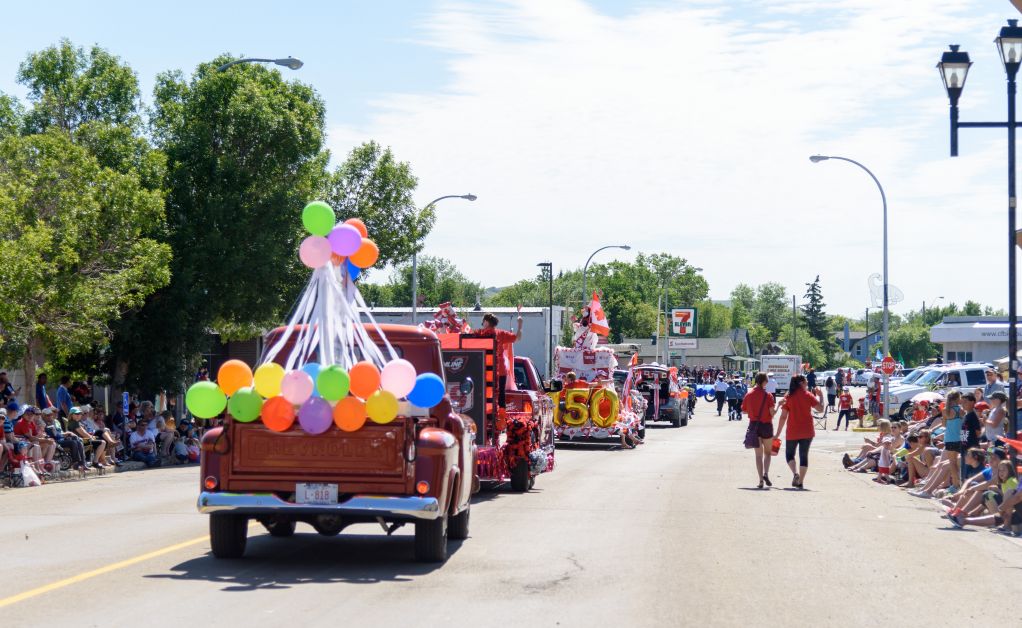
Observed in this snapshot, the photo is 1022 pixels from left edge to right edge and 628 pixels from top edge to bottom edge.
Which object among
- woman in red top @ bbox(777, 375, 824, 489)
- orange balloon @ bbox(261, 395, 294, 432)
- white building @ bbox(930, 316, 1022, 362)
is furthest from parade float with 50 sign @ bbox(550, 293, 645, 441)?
white building @ bbox(930, 316, 1022, 362)

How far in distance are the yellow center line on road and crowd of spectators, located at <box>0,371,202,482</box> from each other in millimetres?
9298

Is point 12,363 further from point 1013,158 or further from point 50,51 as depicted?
point 1013,158

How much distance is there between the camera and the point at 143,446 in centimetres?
2438

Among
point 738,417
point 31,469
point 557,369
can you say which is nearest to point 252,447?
point 31,469

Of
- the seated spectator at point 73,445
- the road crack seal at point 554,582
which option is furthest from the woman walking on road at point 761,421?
the seated spectator at point 73,445

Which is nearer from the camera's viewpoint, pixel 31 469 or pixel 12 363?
pixel 31 469

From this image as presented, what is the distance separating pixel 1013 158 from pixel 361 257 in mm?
10185

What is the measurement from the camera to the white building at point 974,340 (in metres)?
74.6

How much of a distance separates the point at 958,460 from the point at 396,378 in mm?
11094

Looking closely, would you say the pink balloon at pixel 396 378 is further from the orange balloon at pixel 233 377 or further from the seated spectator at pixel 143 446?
the seated spectator at pixel 143 446

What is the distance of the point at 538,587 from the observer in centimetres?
932

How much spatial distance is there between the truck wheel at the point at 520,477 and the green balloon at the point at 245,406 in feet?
25.6

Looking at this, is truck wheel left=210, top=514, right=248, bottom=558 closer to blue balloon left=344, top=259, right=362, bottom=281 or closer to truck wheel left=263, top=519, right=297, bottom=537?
truck wheel left=263, top=519, right=297, bottom=537

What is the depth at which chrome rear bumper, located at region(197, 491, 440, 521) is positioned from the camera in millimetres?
9688
